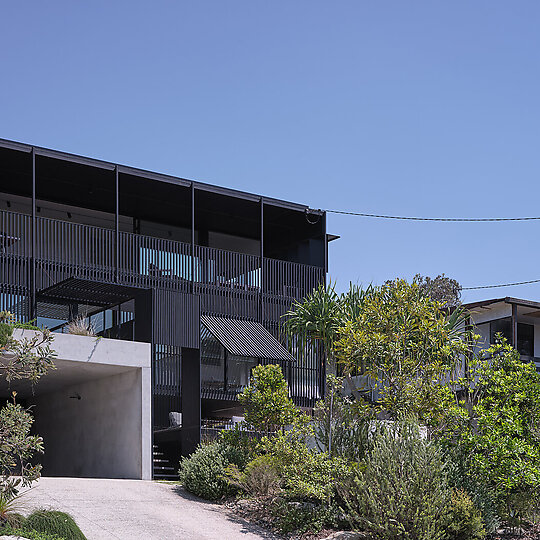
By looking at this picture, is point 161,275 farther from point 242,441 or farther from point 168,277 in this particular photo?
point 242,441

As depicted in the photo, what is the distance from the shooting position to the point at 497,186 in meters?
24.9

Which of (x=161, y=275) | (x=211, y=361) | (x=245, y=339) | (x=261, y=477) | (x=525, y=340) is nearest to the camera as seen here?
(x=261, y=477)

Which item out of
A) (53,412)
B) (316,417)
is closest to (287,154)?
(316,417)

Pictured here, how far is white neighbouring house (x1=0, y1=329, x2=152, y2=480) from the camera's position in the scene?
2114 centimetres

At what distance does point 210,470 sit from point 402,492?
15.0 feet

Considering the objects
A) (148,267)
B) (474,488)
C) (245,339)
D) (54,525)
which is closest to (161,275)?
(148,267)

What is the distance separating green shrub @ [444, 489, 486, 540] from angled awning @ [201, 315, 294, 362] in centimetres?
814

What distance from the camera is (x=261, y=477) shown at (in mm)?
18547

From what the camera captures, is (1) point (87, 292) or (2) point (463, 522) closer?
(2) point (463, 522)

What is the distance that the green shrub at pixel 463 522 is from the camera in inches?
656

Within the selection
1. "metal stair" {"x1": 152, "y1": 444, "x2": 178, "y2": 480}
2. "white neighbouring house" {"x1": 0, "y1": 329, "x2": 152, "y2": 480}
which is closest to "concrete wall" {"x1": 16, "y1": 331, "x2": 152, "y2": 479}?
"white neighbouring house" {"x1": 0, "y1": 329, "x2": 152, "y2": 480}

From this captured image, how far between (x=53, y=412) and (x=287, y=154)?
1023cm

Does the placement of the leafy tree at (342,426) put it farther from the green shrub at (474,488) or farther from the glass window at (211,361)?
the glass window at (211,361)

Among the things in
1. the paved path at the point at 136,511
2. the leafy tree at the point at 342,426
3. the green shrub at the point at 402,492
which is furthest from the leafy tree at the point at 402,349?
the paved path at the point at 136,511
